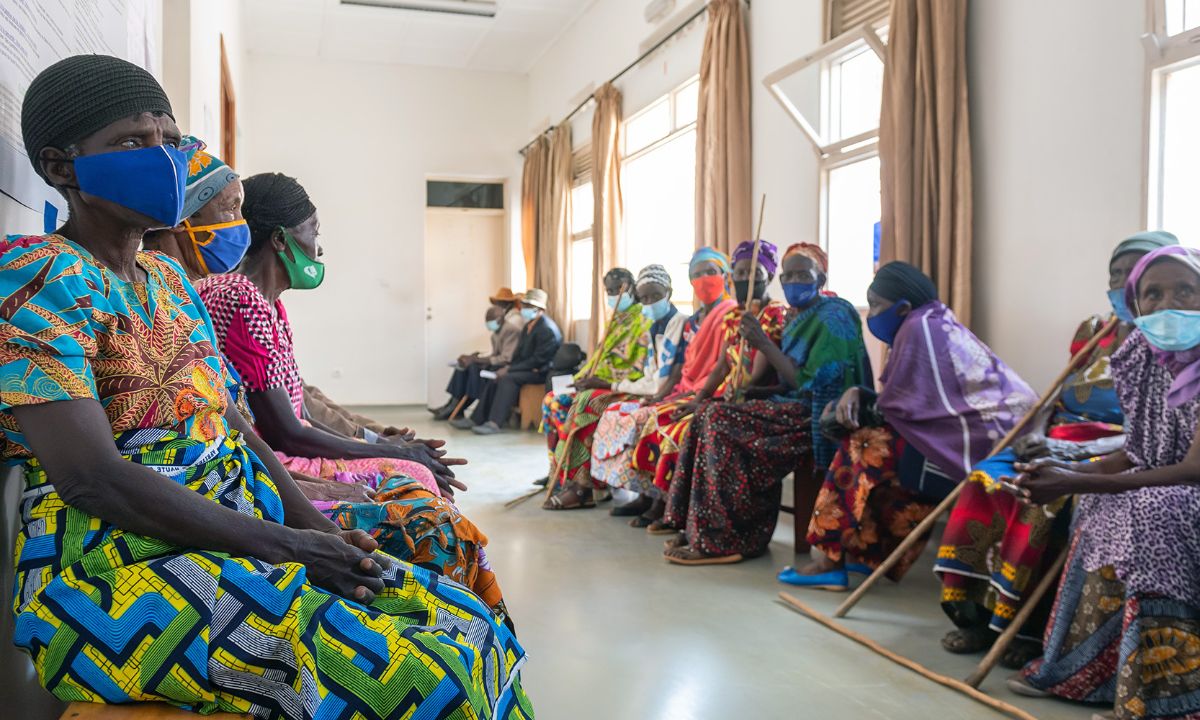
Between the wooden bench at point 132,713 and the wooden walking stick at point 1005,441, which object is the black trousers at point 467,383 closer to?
the wooden walking stick at point 1005,441

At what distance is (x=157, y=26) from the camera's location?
2.99 meters

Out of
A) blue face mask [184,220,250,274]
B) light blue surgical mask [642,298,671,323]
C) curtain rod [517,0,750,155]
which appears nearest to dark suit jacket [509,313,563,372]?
curtain rod [517,0,750,155]

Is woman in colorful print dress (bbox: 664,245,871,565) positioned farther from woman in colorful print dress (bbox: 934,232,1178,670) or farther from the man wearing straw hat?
the man wearing straw hat

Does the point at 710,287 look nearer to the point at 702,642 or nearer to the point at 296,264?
the point at 702,642

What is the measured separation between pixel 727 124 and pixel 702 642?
3406 millimetres

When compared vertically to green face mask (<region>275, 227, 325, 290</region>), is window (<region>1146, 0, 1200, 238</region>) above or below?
above

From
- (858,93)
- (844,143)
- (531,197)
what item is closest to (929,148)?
(844,143)

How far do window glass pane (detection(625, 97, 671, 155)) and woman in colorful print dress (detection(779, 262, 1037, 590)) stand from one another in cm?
364

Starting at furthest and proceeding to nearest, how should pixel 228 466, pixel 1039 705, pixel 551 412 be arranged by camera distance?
pixel 551 412
pixel 1039 705
pixel 228 466

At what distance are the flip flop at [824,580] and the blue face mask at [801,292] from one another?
3.62ft

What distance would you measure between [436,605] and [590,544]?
285 centimetres

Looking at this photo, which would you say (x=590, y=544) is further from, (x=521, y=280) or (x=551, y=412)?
(x=521, y=280)

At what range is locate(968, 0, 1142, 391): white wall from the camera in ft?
9.95

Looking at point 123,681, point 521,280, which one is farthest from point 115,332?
point 521,280
